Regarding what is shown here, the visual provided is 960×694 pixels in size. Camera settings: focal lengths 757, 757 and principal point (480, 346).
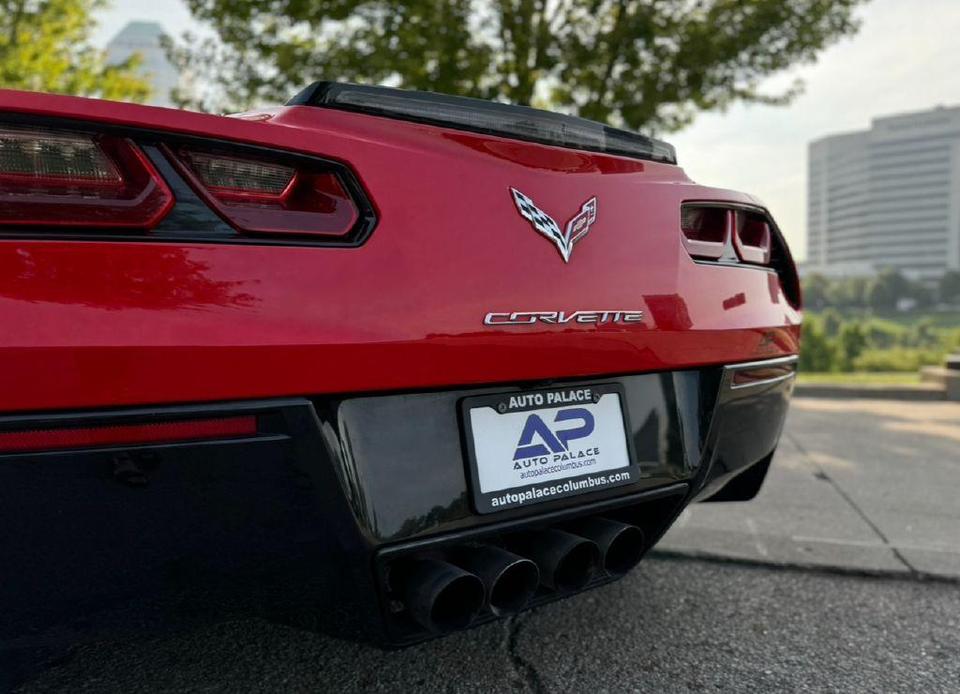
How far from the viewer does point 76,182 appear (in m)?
1.10

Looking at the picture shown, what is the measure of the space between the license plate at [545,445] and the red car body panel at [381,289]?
6cm

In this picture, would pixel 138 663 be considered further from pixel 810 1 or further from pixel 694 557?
pixel 810 1

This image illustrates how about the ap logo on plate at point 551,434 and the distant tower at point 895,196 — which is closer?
the ap logo on plate at point 551,434

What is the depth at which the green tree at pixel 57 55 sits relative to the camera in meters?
12.7

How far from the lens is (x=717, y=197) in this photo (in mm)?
1877

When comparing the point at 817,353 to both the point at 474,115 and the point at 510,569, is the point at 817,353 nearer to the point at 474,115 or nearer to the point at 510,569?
the point at 474,115

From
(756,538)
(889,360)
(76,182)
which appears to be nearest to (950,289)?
(889,360)

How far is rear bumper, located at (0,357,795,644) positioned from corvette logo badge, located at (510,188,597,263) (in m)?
0.31

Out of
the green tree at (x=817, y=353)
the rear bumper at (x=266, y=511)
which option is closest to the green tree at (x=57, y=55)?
the rear bumper at (x=266, y=511)

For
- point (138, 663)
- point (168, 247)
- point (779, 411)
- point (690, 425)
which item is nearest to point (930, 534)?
point (779, 411)

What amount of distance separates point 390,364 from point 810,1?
1003 centimetres

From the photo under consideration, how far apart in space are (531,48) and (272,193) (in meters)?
8.59

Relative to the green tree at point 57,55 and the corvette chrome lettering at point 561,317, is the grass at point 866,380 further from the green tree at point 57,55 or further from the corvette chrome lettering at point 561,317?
the green tree at point 57,55

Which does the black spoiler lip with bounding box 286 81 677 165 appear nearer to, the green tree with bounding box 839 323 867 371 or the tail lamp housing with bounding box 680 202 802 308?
the tail lamp housing with bounding box 680 202 802 308
